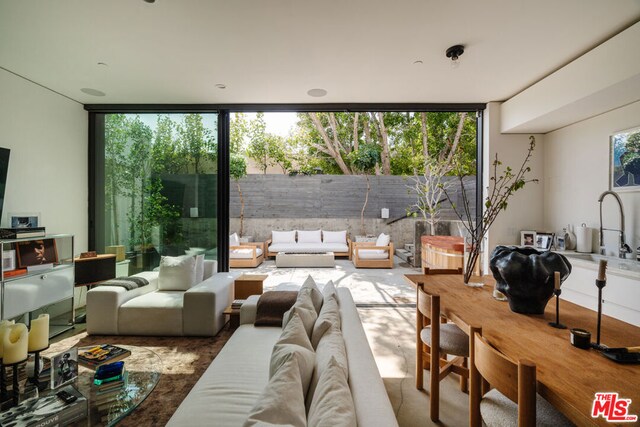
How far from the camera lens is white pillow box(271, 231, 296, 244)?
7.54 meters

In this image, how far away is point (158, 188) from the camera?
3.94 metres

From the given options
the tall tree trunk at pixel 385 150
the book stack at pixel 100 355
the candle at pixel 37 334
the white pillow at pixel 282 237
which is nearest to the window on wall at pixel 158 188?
the book stack at pixel 100 355

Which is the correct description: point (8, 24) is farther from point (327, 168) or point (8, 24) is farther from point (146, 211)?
point (327, 168)

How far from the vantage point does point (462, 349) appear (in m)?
1.76

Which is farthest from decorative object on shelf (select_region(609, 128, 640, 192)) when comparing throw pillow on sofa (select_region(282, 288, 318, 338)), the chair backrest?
throw pillow on sofa (select_region(282, 288, 318, 338))

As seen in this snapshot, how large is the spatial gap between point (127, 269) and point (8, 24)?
284 centimetres

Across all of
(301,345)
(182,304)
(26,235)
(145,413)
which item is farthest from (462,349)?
(26,235)

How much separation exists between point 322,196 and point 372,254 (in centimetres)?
260

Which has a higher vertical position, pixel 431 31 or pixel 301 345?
pixel 431 31

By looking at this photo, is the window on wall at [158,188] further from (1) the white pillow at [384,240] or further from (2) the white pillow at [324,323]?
(1) the white pillow at [384,240]

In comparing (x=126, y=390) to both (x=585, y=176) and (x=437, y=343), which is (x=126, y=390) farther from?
(x=585, y=176)

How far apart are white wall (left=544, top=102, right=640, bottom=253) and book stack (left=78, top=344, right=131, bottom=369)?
4.32 m

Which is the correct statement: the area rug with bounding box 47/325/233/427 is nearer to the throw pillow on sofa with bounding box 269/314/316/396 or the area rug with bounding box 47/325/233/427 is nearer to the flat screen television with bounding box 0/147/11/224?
the throw pillow on sofa with bounding box 269/314/316/396

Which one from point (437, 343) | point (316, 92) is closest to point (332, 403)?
point (437, 343)
